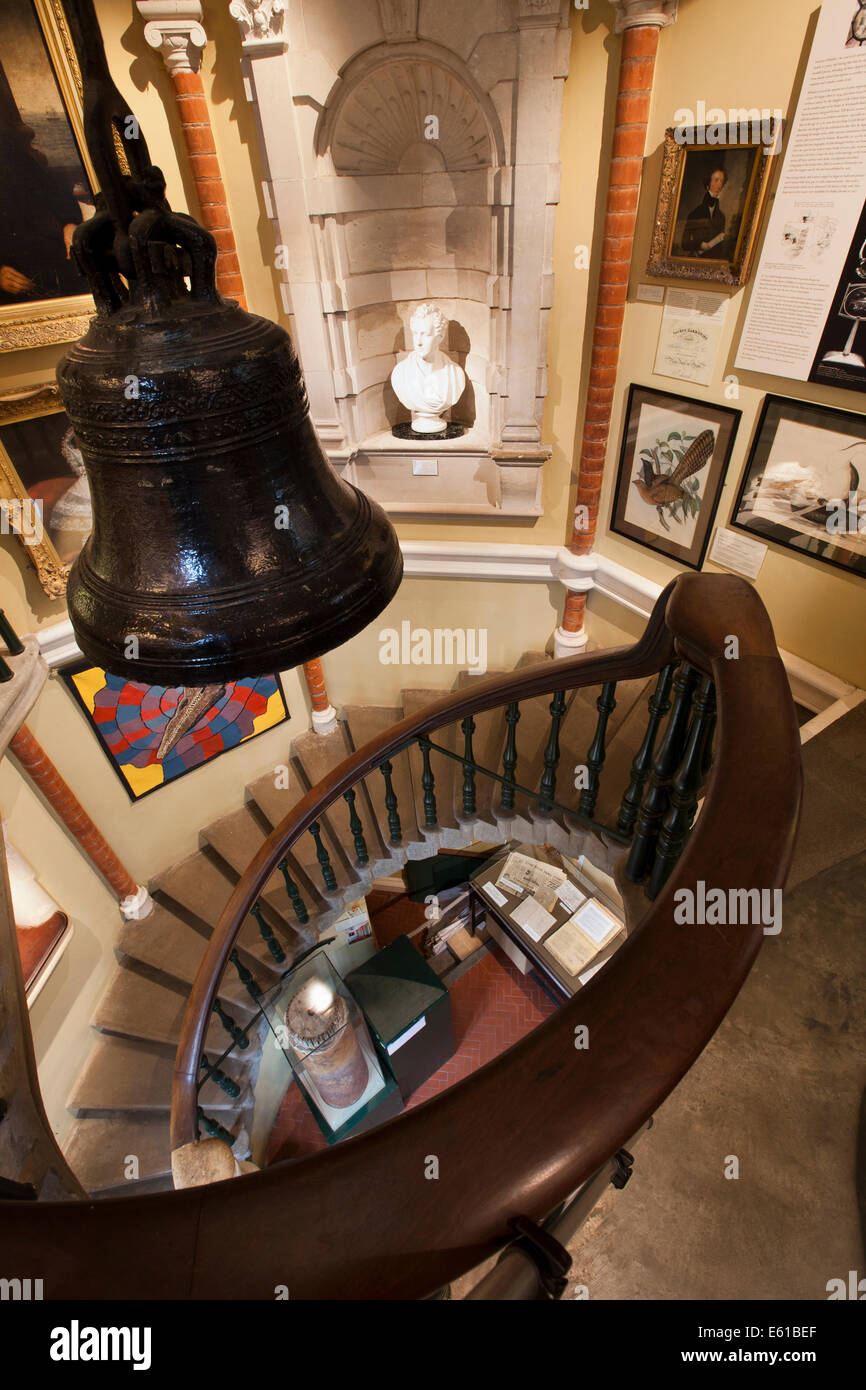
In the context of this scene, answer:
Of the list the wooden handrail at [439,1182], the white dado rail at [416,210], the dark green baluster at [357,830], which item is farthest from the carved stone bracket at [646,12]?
the wooden handrail at [439,1182]

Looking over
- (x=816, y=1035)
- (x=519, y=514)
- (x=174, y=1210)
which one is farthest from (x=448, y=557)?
(x=174, y=1210)

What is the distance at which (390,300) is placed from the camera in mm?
4090

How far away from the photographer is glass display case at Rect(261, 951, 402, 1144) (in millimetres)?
3668

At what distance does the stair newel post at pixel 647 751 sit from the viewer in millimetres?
1624

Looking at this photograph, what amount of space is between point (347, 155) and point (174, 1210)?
440cm

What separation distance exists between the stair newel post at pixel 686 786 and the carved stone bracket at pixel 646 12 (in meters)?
3.19

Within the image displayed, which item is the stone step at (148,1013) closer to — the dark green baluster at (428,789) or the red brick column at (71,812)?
the red brick column at (71,812)

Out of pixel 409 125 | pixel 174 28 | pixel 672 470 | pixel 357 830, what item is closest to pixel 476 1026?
pixel 357 830

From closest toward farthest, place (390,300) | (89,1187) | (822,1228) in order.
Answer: (822,1228), (89,1187), (390,300)

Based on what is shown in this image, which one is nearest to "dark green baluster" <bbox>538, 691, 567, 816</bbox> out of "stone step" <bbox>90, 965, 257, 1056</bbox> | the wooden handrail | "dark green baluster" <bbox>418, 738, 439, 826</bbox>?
"dark green baluster" <bbox>418, 738, 439, 826</bbox>

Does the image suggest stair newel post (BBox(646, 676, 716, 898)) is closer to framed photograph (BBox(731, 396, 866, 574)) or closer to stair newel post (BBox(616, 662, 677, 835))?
stair newel post (BBox(616, 662, 677, 835))

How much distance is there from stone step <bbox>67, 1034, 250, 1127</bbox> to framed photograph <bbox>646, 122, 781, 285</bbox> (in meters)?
4.83

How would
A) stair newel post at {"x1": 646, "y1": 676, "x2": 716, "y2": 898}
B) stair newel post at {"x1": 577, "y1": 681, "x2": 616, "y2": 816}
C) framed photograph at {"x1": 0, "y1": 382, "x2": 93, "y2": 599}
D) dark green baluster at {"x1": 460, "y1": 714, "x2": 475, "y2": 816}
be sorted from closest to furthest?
1. stair newel post at {"x1": 646, "y1": 676, "x2": 716, "y2": 898}
2. stair newel post at {"x1": 577, "y1": 681, "x2": 616, "y2": 816}
3. dark green baluster at {"x1": 460, "y1": 714, "x2": 475, "y2": 816}
4. framed photograph at {"x1": 0, "y1": 382, "x2": 93, "y2": 599}
